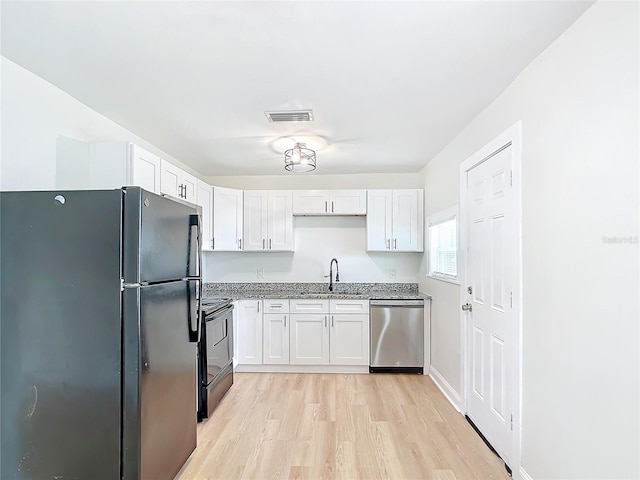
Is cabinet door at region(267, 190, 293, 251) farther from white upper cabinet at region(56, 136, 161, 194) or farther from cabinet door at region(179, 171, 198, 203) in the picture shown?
white upper cabinet at region(56, 136, 161, 194)

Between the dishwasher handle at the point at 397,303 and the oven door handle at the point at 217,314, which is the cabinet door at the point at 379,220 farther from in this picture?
the oven door handle at the point at 217,314

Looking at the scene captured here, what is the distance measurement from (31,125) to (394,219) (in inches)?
140

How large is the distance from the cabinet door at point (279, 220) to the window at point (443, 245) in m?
1.71

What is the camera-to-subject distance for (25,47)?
181cm

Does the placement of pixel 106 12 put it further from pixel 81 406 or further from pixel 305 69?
pixel 81 406

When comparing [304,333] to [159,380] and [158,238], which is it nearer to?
[159,380]

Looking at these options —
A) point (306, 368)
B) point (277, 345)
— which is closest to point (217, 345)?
point (277, 345)

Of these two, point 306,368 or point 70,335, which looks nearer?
point 70,335

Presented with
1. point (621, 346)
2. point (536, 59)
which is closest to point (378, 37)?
point (536, 59)

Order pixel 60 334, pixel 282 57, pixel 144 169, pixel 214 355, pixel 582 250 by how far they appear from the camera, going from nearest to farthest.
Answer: pixel 582 250 < pixel 60 334 < pixel 282 57 < pixel 144 169 < pixel 214 355

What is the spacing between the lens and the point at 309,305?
4.15 m

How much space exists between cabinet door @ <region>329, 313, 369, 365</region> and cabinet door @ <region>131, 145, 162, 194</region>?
246 centimetres

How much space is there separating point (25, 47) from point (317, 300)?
3.25 m

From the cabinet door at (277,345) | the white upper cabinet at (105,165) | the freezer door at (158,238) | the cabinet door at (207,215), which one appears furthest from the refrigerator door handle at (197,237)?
the cabinet door at (277,345)
